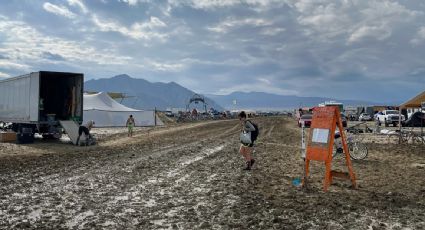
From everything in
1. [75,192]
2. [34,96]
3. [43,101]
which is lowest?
[75,192]

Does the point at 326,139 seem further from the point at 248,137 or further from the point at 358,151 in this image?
the point at 358,151

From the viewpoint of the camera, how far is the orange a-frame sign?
33.8 ft

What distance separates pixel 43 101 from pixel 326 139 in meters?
21.0

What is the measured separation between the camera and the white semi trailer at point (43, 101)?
25.3 meters

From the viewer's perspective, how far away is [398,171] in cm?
1395

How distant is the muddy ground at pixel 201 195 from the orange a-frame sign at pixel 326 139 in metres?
0.46

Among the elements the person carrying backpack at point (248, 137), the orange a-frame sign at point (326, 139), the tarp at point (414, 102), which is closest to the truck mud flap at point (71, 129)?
the person carrying backpack at point (248, 137)

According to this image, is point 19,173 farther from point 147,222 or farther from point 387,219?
point 387,219

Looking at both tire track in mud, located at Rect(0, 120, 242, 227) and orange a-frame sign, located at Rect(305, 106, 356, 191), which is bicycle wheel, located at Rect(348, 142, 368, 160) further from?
tire track in mud, located at Rect(0, 120, 242, 227)

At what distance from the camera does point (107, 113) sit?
4919cm

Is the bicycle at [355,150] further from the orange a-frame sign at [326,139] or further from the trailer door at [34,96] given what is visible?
the trailer door at [34,96]

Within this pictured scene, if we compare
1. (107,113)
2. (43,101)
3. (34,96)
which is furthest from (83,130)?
(107,113)

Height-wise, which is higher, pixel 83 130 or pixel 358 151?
pixel 83 130

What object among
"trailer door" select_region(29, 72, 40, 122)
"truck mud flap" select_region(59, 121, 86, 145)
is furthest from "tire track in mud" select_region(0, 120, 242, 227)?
"trailer door" select_region(29, 72, 40, 122)
